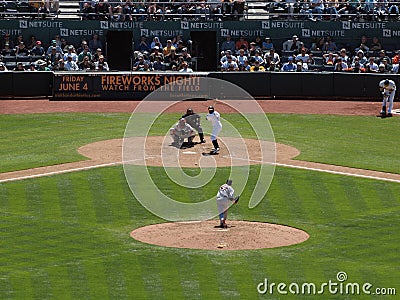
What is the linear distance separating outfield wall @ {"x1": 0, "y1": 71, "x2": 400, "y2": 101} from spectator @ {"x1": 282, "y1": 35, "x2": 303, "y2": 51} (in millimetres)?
4058

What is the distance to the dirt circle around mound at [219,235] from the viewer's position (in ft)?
71.2

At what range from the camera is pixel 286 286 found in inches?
733

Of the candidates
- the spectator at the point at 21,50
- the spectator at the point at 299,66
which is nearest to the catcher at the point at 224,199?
the spectator at the point at 299,66

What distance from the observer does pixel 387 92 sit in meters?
38.2

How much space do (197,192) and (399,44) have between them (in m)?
24.5

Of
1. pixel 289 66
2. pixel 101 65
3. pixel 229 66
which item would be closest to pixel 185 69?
pixel 229 66

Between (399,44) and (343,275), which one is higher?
(399,44)

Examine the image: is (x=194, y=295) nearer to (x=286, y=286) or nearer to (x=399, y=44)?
(x=286, y=286)

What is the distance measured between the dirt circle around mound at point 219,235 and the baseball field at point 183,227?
0.25 metres

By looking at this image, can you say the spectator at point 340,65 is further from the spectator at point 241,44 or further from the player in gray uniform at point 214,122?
the player in gray uniform at point 214,122

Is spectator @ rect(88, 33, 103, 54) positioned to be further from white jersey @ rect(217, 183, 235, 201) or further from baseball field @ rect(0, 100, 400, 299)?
white jersey @ rect(217, 183, 235, 201)

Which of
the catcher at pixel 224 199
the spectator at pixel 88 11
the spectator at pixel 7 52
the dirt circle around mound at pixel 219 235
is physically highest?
the spectator at pixel 88 11

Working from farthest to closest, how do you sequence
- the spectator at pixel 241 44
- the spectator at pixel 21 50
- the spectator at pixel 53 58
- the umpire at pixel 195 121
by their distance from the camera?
the spectator at pixel 241 44 < the spectator at pixel 21 50 < the spectator at pixel 53 58 < the umpire at pixel 195 121

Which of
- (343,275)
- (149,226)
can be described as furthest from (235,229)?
(343,275)
